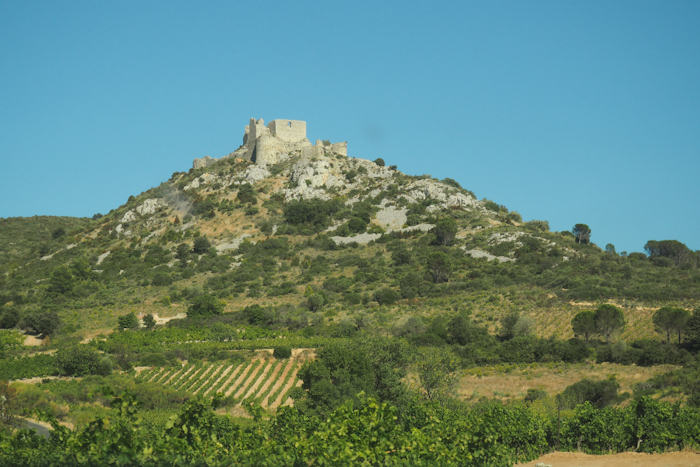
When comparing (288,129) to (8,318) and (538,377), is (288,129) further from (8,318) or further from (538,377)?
(538,377)

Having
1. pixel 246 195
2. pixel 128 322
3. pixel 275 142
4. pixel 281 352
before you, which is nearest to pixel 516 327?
pixel 281 352

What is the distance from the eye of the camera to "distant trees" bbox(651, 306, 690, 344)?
4094 cm

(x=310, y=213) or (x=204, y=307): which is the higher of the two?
(x=310, y=213)

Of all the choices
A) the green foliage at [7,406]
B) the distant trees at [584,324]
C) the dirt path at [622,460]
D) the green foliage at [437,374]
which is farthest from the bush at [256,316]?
the dirt path at [622,460]

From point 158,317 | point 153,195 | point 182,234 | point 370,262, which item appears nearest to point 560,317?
point 370,262

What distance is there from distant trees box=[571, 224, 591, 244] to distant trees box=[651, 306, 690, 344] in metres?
44.5

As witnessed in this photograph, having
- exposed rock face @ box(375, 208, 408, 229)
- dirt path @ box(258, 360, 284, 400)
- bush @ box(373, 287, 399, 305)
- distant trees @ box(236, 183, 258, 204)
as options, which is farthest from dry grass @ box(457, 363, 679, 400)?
distant trees @ box(236, 183, 258, 204)

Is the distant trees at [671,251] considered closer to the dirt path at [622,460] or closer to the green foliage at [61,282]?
the dirt path at [622,460]

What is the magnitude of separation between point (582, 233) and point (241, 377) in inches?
2395

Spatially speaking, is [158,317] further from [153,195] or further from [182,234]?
[153,195]

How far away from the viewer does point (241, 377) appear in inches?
1603

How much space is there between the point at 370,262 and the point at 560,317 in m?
24.4

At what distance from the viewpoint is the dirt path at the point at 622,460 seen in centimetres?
1805

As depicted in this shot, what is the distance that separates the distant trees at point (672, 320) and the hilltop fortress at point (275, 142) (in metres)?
55.9
